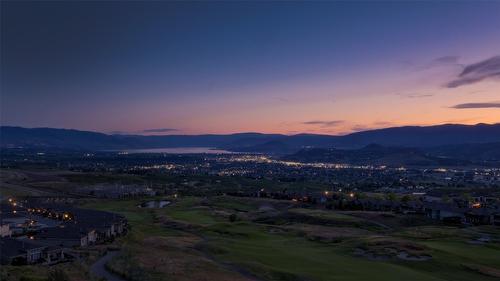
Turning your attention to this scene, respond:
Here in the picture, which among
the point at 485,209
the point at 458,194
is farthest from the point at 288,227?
the point at 458,194

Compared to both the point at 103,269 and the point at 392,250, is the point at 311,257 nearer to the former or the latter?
the point at 392,250

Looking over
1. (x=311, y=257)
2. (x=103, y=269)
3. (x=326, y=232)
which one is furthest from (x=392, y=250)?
(x=103, y=269)

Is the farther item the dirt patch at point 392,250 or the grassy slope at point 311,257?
the dirt patch at point 392,250

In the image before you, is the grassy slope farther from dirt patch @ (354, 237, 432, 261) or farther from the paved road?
the paved road

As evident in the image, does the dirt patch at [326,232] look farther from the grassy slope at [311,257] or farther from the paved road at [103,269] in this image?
the paved road at [103,269]

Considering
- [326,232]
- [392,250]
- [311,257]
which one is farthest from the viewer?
[326,232]

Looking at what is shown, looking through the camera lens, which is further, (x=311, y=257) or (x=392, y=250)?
(x=392, y=250)

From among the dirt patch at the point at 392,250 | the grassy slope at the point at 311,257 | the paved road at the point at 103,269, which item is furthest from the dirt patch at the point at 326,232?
the paved road at the point at 103,269

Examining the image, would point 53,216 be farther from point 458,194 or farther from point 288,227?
point 458,194

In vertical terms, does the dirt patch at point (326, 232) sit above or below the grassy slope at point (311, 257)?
below
